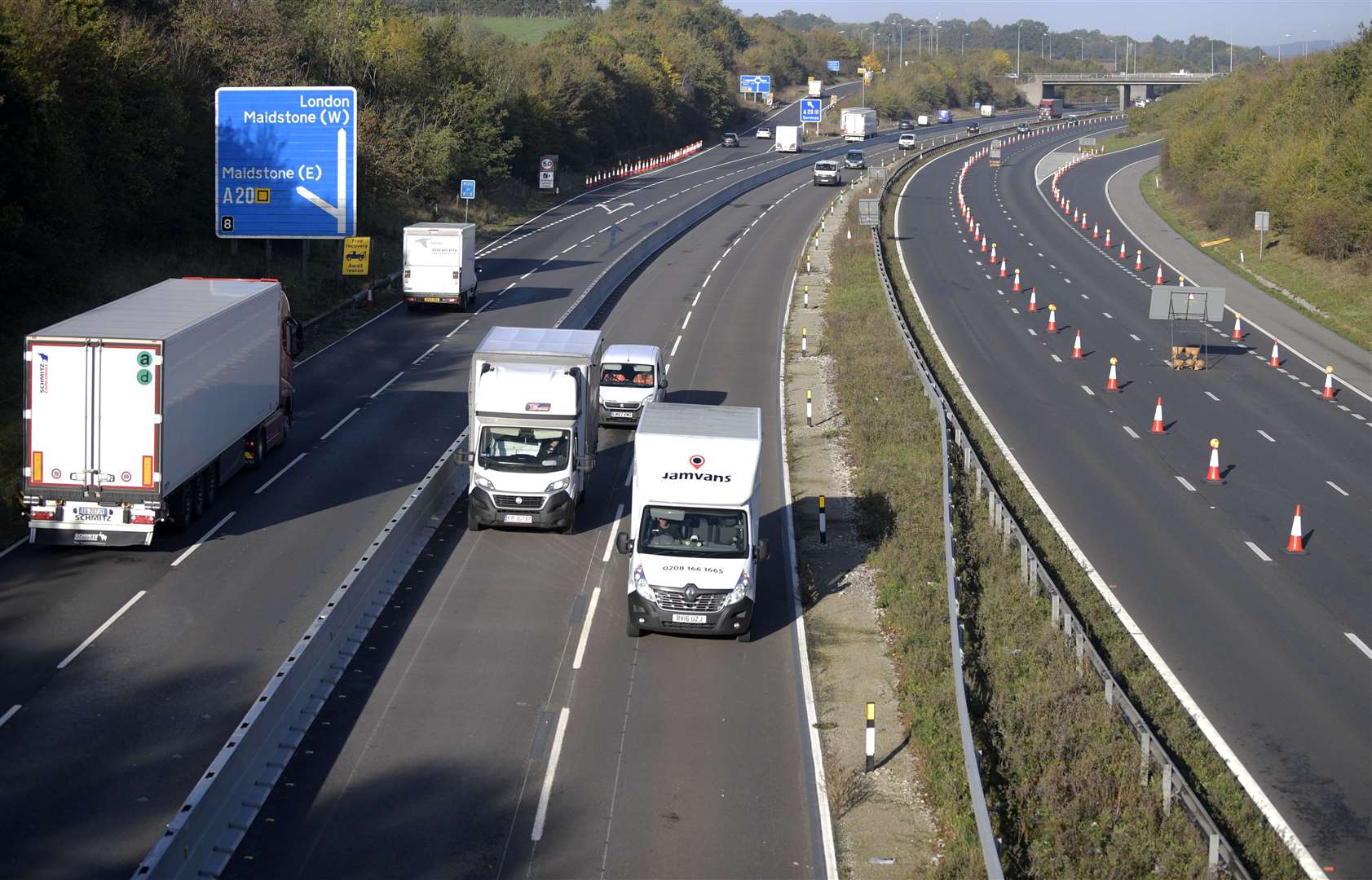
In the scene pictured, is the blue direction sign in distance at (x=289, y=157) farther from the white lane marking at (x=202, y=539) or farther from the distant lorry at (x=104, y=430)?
the distant lorry at (x=104, y=430)

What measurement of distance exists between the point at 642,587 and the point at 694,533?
1.08 m

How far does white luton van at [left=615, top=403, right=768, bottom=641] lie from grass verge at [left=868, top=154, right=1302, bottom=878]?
4.52m

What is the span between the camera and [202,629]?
695 inches

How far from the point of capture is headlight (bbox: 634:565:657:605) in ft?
57.8

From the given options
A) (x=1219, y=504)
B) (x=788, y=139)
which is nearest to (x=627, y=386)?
(x=1219, y=504)

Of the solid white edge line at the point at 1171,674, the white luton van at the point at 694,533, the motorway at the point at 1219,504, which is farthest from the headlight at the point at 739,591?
the motorway at the point at 1219,504

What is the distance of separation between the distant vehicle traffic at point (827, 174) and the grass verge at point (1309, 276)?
26.0 meters

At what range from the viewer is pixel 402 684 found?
1628cm

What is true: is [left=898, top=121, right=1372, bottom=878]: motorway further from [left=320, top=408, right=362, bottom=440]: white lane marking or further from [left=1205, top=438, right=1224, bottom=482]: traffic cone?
[left=320, top=408, right=362, bottom=440]: white lane marking

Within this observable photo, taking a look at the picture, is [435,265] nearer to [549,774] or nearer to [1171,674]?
[1171,674]

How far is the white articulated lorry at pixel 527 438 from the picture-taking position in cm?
2188

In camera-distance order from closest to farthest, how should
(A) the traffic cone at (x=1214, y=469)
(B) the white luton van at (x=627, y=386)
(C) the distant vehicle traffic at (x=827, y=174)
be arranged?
(A) the traffic cone at (x=1214, y=469), (B) the white luton van at (x=627, y=386), (C) the distant vehicle traffic at (x=827, y=174)

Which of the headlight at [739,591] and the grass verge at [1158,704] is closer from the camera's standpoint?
the grass verge at [1158,704]

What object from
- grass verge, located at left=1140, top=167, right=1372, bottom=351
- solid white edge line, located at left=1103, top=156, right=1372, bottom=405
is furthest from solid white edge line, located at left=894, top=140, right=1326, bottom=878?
grass verge, located at left=1140, top=167, right=1372, bottom=351
